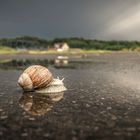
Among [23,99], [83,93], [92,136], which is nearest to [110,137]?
[92,136]

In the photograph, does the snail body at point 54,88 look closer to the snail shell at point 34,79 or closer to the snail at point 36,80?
the snail at point 36,80

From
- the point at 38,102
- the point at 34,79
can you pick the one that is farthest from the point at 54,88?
the point at 38,102

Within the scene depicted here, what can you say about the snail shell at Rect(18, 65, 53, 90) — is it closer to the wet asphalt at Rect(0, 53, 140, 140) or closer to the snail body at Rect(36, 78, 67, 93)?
the snail body at Rect(36, 78, 67, 93)

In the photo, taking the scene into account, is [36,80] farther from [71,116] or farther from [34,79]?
[71,116]

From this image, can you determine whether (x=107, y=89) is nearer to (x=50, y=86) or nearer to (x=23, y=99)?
(x=50, y=86)

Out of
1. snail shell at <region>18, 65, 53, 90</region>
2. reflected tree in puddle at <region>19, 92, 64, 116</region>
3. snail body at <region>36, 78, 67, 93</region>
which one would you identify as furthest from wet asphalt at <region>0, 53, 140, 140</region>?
snail body at <region>36, 78, 67, 93</region>

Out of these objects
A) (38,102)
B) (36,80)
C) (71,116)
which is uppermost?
(36,80)
